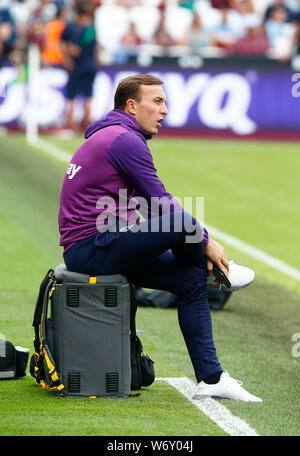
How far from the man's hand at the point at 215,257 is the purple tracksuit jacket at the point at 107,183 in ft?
0.17

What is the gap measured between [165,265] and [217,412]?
0.89 meters

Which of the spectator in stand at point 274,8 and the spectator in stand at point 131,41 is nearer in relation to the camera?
the spectator in stand at point 131,41

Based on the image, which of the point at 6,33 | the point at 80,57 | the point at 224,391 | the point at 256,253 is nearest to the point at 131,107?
the point at 224,391

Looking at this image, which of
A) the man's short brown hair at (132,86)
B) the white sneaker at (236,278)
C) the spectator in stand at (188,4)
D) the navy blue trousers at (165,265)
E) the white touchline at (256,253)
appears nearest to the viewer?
the navy blue trousers at (165,265)

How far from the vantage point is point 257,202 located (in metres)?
14.7

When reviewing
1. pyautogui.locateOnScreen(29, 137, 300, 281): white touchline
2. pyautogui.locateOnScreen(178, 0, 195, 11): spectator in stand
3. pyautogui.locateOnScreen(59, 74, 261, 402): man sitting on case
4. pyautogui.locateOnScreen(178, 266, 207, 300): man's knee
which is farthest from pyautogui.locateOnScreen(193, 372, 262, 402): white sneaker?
pyautogui.locateOnScreen(178, 0, 195, 11): spectator in stand

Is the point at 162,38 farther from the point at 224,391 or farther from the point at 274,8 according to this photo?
the point at 224,391

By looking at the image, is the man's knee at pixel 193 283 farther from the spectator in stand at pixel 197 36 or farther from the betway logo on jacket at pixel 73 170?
the spectator in stand at pixel 197 36

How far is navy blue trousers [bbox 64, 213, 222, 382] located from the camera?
5.75 metres

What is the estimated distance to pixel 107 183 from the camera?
595 centimetres

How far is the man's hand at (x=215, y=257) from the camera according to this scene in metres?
5.85

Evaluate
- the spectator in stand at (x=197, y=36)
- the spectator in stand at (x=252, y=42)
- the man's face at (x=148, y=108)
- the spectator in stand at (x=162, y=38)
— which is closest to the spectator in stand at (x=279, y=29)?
the spectator in stand at (x=252, y=42)

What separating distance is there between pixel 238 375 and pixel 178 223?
1.39m

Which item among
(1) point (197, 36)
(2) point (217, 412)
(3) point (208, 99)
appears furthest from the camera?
(1) point (197, 36)
